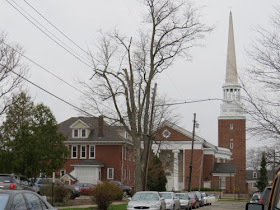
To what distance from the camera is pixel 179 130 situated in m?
82.2

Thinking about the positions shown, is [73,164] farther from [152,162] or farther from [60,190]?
[60,190]

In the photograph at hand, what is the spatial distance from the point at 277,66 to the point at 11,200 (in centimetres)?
1388

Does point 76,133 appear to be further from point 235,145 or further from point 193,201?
point 235,145

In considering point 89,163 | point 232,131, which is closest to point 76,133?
point 89,163

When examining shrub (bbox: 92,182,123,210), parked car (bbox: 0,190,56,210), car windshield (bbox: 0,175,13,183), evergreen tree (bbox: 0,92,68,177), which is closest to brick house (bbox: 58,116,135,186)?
evergreen tree (bbox: 0,92,68,177)

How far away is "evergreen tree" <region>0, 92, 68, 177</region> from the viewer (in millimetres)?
32594

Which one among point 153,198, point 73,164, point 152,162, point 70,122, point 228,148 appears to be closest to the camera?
point 153,198

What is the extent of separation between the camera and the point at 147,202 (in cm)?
2594

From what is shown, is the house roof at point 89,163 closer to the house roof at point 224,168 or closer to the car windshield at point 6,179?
the house roof at point 224,168

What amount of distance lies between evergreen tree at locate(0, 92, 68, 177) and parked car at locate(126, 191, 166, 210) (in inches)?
362

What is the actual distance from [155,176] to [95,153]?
13.6 metres

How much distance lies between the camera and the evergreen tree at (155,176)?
52688mm

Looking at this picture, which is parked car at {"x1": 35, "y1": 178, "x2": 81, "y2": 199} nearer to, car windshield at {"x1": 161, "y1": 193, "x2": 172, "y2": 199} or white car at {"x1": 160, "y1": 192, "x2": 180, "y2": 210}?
car windshield at {"x1": 161, "y1": 193, "x2": 172, "y2": 199}

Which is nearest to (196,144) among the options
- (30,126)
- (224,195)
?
(224,195)
